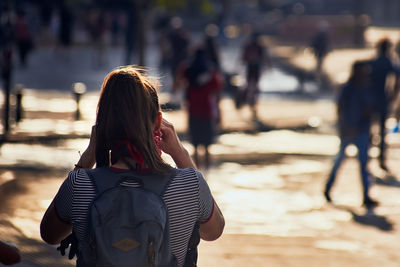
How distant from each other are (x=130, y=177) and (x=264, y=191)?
8988 mm

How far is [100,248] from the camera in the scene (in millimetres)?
3367

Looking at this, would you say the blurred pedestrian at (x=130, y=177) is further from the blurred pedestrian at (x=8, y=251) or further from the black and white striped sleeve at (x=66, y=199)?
the blurred pedestrian at (x=8, y=251)

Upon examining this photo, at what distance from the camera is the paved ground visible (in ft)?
28.9

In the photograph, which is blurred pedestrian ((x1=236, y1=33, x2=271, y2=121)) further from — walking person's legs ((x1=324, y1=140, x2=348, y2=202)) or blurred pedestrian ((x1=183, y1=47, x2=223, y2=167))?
walking person's legs ((x1=324, y1=140, x2=348, y2=202))

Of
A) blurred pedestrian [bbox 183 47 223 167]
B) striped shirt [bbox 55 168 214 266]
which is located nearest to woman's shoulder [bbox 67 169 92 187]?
striped shirt [bbox 55 168 214 266]

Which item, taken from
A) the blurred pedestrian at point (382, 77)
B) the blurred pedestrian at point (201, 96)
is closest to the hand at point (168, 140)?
the blurred pedestrian at point (201, 96)

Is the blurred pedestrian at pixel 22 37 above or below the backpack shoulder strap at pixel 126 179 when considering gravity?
below

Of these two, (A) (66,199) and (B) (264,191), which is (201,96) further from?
(A) (66,199)

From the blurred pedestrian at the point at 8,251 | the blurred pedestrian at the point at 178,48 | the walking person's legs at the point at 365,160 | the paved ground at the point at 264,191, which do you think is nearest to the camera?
the blurred pedestrian at the point at 8,251

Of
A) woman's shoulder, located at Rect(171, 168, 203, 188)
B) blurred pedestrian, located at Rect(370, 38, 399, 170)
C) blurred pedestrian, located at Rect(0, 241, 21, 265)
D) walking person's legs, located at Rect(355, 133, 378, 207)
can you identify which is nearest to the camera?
blurred pedestrian, located at Rect(0, 241, 21, 265)

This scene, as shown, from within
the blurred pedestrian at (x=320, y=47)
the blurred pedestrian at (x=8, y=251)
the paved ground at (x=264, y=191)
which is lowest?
the blurred pedestrian at (x=320, y=47)

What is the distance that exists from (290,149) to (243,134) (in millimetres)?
2147

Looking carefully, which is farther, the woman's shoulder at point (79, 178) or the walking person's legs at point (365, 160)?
the walking person's legs at point (365, 160)

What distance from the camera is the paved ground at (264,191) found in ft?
28.9
